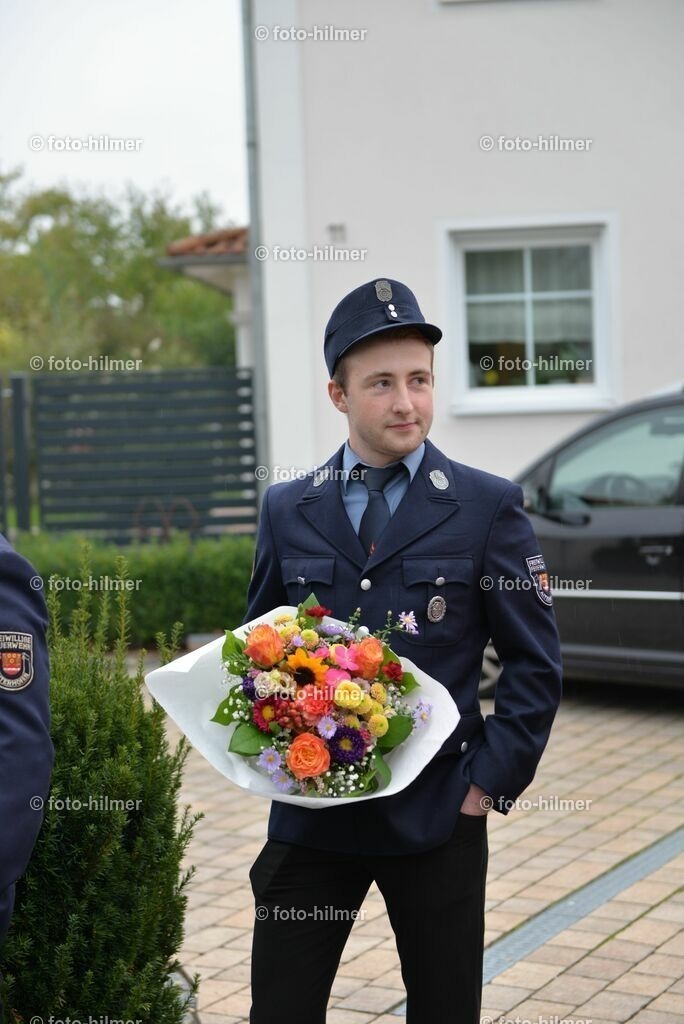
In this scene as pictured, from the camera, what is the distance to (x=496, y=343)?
12.5 metres

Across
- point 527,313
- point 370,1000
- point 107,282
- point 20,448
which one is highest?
point 107,282

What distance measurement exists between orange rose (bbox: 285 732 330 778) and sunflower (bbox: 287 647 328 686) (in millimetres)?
113

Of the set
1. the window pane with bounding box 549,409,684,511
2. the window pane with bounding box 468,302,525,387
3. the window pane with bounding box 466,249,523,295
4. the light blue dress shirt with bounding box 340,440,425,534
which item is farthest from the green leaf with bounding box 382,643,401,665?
the window pane with bounding box 466,249,523,295

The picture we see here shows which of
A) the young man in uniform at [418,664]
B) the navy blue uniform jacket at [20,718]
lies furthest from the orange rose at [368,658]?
the navy blue uniform jacket at [20,718]

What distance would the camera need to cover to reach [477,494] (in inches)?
114

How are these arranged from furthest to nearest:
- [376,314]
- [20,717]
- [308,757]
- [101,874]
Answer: [101,874] < [376,314] < [308,757] < [20,717]

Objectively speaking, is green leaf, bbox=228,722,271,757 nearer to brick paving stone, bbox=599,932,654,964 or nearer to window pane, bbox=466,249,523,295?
brick paving stone, bbox=599,932,654,964

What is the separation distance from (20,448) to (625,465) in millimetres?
6558

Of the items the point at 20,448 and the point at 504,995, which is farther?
the point at 20,448

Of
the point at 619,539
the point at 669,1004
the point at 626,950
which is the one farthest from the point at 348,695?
the point at 619,539

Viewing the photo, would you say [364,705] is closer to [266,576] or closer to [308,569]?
[308,569]

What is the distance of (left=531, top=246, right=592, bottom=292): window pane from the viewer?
12516 mm

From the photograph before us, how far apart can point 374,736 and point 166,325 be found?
175ft

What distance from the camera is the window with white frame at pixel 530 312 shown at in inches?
488
